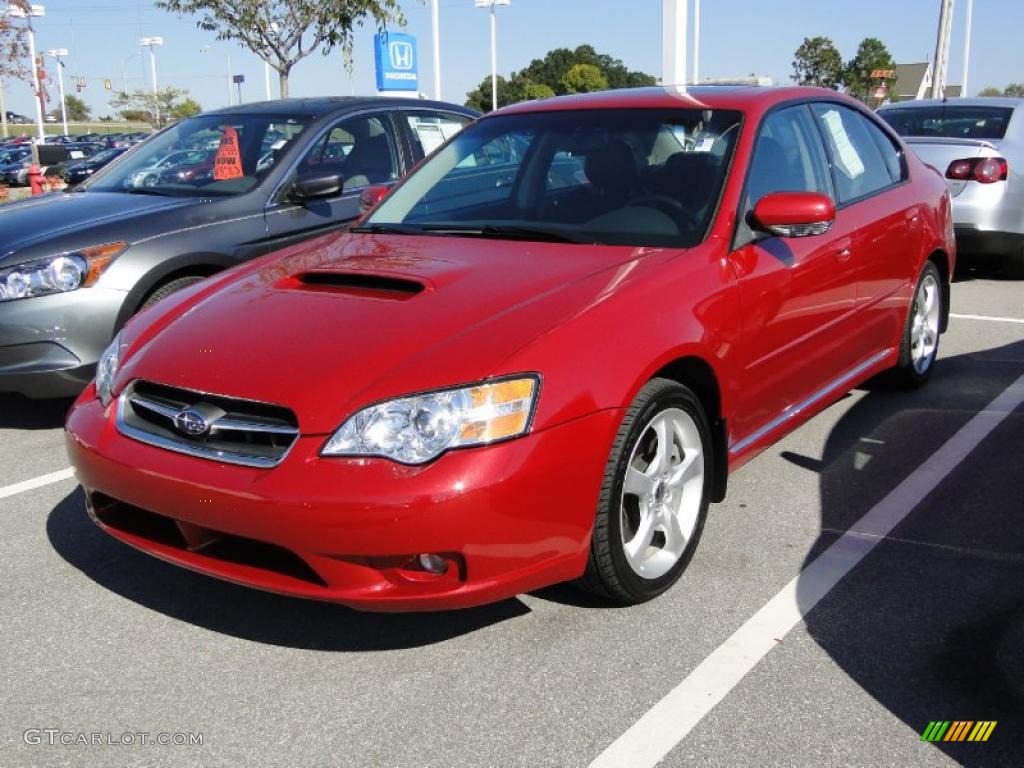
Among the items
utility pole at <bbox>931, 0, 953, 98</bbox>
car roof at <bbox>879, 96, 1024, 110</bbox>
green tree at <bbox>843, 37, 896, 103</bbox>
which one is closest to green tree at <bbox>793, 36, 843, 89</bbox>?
green tree at <bbox>843, 37, 896, 103</bbox>

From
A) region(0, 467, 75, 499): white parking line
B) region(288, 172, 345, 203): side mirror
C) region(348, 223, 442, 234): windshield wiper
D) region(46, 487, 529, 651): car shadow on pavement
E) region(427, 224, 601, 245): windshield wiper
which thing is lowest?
region(0, 467, 75, 499): white parking line

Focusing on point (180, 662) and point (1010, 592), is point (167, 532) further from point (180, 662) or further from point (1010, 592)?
point (1010, 592)

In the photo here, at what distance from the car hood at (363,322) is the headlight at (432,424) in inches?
1.6

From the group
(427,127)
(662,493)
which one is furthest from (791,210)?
(427,127)

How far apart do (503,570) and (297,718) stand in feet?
2.14

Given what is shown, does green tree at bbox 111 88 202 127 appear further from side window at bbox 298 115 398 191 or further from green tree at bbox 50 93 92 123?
side window at bbox 298 115 398 191

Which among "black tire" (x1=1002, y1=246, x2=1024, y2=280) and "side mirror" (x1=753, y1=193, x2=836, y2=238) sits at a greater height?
"side mirror" (x1=753, y1=193, x2=836, y2=238)

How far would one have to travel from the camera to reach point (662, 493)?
3.31m

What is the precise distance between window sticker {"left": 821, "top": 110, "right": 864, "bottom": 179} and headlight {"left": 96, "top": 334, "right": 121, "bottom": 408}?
10.1 feet

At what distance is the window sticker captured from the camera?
15.1 ft

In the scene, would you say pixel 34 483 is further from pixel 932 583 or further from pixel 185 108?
pixel 185 108

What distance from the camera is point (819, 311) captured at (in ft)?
13.5

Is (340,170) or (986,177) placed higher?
(340,170)

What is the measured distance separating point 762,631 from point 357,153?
4189 millimetres
